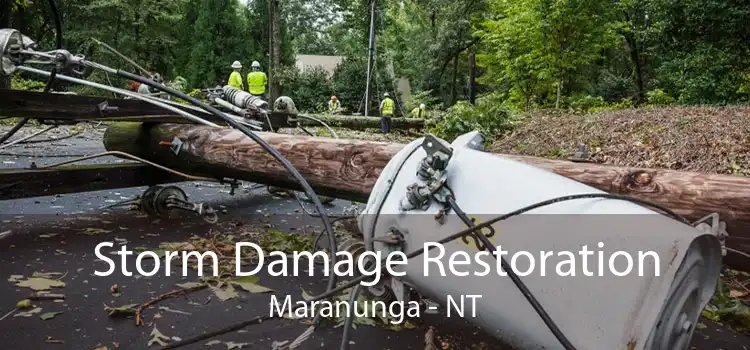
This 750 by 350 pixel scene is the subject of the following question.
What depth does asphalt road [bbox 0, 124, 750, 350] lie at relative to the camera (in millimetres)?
Answer: 2127

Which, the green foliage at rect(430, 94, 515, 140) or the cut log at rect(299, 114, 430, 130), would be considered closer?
the green foliage at rect(430, 94, 515, 140)

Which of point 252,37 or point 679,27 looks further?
point 252,37

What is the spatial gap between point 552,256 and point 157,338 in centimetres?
153

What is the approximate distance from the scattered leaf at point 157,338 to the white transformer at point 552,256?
931 millimetres

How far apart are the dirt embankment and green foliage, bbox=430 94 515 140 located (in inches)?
12.5

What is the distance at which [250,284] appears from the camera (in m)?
2.80

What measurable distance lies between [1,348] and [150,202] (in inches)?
88.3

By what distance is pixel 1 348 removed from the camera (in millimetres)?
1952

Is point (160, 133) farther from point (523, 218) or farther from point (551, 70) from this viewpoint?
point (551, 70)

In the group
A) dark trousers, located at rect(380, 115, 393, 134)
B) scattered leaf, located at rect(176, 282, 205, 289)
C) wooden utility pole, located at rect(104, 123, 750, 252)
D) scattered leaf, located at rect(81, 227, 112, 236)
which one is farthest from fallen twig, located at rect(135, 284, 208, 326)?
dark trousers, located at rect(380, 115, 393, 134)

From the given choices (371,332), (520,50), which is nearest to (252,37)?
(520,50)

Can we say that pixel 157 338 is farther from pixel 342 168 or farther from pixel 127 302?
pixel 342 168

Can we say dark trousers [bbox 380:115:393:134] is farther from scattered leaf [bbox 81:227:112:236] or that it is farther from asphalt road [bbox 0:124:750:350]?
scattered leaf [bbox 81:227:112:236]

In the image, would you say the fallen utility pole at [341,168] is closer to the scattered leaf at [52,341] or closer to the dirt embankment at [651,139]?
the scattered leaf at [52,341]
